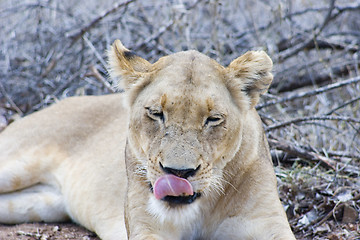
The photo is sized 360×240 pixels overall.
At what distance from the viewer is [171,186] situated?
86.7 inches

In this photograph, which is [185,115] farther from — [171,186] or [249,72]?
[249,72]

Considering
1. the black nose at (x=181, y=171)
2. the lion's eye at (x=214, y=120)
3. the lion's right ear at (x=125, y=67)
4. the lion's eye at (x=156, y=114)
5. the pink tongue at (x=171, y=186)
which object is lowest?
the pink tongue at (x=171, y=186)

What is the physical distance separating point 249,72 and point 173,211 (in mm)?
759

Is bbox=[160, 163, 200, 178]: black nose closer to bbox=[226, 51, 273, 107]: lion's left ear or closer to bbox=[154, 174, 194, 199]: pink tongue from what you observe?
bbox=[154, 174, 194, 199]: pink tongue

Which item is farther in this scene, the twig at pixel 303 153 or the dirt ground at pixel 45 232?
the twig at pixel 303 153

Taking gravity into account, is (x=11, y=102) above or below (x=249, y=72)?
below

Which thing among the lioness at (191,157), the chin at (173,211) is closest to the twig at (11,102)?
the lioness at (191,157)

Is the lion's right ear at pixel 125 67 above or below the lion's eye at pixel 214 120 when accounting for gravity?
above

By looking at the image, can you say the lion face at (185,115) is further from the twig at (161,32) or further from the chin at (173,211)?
the twig at (161,32)

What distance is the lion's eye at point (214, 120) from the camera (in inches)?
93.8

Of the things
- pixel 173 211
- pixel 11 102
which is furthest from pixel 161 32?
pixel 173 211

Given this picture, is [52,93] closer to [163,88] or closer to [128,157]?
[128,157]

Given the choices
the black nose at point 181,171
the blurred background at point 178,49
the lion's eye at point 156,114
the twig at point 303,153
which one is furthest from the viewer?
the blurred background at point 178,49

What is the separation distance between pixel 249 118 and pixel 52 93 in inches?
109
